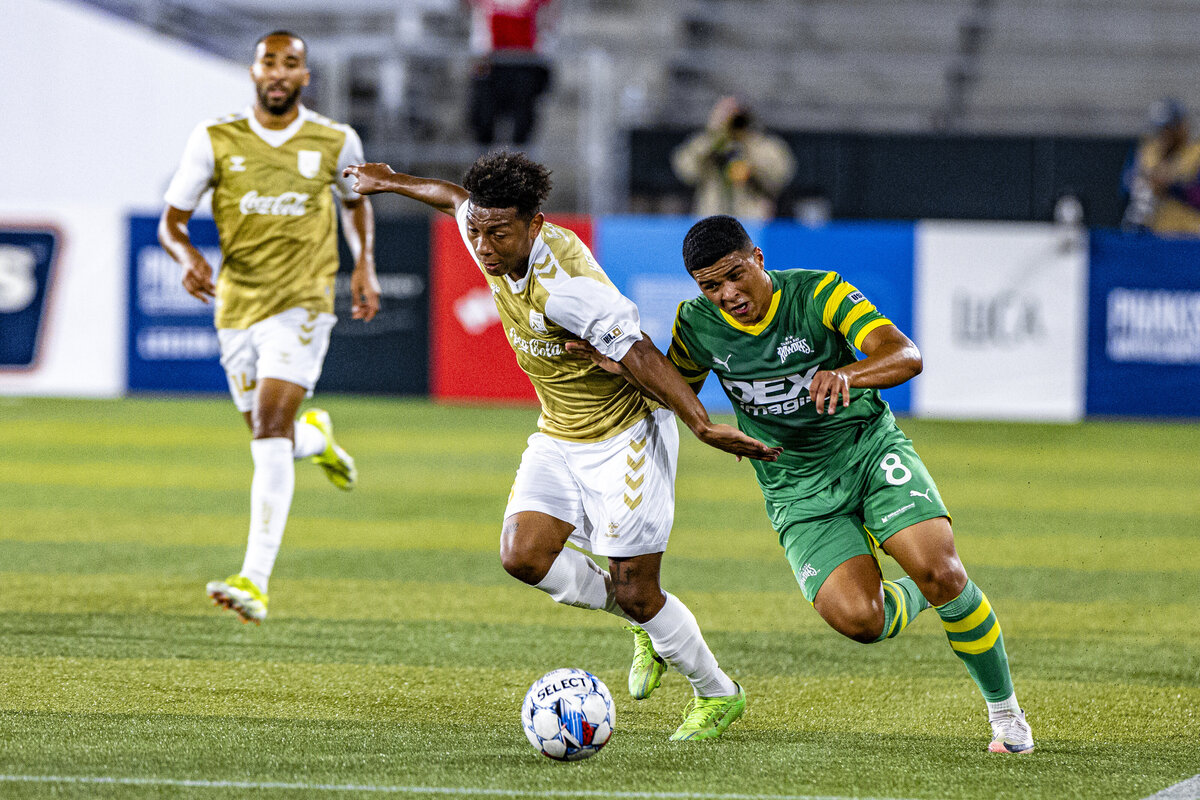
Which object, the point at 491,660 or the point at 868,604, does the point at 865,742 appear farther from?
the point at 491,660

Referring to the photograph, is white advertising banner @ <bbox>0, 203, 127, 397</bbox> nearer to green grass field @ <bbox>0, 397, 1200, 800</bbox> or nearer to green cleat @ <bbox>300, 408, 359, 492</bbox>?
green grass field @ <bbox>0, 397, 1200, 800</bbox>

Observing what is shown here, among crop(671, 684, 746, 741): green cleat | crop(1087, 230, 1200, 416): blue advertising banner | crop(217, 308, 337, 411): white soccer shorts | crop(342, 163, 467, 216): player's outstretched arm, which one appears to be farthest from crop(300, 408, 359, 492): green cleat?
crop(1087, 230, 1200, 416): blue advertising banner

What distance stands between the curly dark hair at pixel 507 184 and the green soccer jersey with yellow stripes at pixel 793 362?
2.16 feet

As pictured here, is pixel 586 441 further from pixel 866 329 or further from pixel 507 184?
pixel 866 329

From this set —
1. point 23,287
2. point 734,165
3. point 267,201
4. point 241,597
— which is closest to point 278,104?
point 267,201

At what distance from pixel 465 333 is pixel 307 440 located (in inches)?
316

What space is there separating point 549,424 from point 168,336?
1112 centimetres

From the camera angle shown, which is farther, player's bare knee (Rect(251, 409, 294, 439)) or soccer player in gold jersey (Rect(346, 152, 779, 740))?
player's bare knee (Rect(251, 409, 294, 439))

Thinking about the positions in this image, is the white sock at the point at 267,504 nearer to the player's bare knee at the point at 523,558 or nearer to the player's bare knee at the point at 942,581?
the player's bare knee at the point at 523,558

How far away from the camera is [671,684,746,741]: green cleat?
Result: 16.3 feet

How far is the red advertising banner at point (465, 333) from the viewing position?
1538 centimetres

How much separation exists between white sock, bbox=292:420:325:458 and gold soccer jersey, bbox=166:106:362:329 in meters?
0.72

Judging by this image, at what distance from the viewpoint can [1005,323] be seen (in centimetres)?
1477

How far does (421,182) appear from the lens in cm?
591
